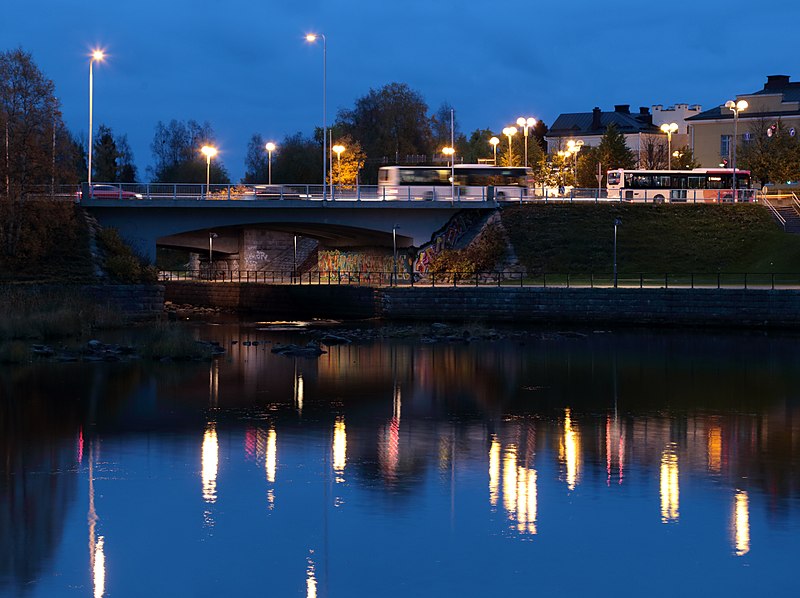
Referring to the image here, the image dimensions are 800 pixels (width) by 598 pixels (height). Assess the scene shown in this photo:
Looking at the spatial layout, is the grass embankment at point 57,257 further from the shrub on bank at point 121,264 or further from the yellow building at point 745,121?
the yellow building at point 745,121

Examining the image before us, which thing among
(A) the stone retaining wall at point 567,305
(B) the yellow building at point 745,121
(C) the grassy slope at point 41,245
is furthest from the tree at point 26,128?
(B) the yellow building at point 745,121

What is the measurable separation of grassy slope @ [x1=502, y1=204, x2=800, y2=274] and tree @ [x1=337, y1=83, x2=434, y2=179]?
50897 millimetres

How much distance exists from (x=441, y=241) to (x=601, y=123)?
9231 cm

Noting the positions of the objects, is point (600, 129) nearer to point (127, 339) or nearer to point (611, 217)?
point (611, 217)

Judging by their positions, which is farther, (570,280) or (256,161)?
(256,161)

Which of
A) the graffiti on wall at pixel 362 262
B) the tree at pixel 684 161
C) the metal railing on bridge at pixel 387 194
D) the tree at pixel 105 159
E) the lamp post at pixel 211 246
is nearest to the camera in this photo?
the metal railing on bridge at pixel 387 194

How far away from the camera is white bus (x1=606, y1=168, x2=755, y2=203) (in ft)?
292

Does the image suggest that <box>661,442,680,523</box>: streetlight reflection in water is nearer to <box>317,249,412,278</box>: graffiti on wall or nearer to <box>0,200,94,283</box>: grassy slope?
<box>0,200,94,283</box>: grassy slope

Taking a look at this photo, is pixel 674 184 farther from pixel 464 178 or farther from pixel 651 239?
pixel 464 178

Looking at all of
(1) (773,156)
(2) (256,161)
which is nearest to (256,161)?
(2) (256,161)

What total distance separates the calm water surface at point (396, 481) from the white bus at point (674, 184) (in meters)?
48.8

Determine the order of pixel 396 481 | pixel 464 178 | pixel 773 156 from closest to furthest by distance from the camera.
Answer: pixel 396 481 → pixel 464 178 → pixel 773 156

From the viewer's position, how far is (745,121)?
4855 inches

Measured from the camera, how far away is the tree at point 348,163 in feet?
389
